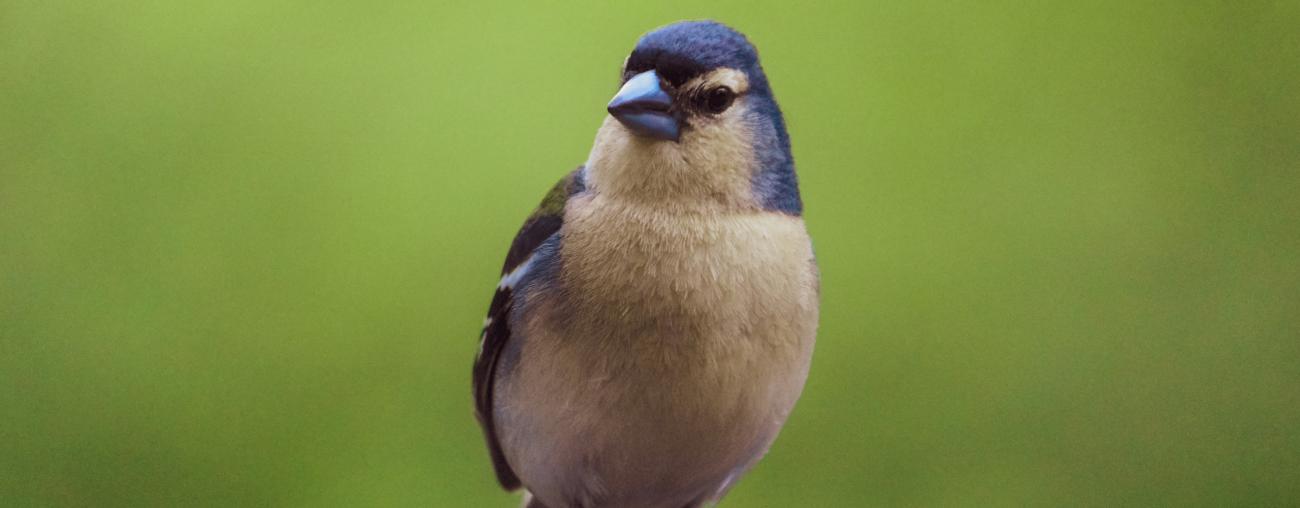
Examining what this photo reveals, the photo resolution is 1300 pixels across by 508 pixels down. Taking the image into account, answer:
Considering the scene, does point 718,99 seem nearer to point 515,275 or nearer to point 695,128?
point 695,128

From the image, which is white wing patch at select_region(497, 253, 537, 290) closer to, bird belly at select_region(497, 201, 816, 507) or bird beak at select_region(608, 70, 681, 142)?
bird belly at select_region(497, 201, 816, 507)

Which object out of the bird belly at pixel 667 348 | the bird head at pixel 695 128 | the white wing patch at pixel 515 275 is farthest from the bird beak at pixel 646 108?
the white wing patch at pixel 515 275

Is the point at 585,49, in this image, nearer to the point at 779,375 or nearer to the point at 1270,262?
the point at 779,375

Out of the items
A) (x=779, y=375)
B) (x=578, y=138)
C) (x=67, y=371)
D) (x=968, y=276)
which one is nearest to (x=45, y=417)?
(x=67, y=371)

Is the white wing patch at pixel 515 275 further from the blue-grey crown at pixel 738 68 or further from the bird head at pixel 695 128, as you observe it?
the blue-grey crown at pixel 738 68

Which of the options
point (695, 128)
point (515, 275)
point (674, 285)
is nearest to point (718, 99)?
point (695, 128)

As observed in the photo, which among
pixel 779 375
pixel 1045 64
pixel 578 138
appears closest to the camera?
pixel 779 375

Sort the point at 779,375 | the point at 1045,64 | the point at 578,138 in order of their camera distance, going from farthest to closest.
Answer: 1. the point at 1045,64
2. the point at 578,138
3. the point at 779,375
